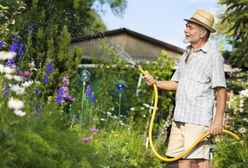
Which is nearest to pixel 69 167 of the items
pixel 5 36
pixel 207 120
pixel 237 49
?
pixel 207 120

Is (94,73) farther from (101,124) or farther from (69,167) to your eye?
(69,167)

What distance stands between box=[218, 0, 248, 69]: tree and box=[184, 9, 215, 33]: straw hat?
5.10 metres

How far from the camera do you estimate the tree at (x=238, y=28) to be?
35.9 feet

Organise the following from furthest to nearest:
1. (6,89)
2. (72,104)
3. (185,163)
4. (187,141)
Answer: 1. (72,104)
2. (185,163)
3. (187,141)
4. (6,89)

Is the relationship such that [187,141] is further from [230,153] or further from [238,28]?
[238,28]

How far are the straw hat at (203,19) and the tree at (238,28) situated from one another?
16.7ft

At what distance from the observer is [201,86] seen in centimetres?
551

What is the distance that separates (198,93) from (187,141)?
444 mm

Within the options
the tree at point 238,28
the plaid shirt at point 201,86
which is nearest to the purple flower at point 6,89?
the plaid shirt at point 201,86

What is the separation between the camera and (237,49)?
11117 millimetres

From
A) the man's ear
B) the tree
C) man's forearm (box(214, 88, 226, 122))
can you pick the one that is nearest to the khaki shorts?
man's forearm (box(214, 88, 226, 122))

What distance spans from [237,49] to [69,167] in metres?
7.52

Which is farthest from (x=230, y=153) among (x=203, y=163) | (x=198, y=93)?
(x=198, y=93)

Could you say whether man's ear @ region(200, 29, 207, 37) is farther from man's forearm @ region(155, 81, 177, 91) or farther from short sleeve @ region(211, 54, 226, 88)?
man's forearm @ region(155, 81, 177, 91)
